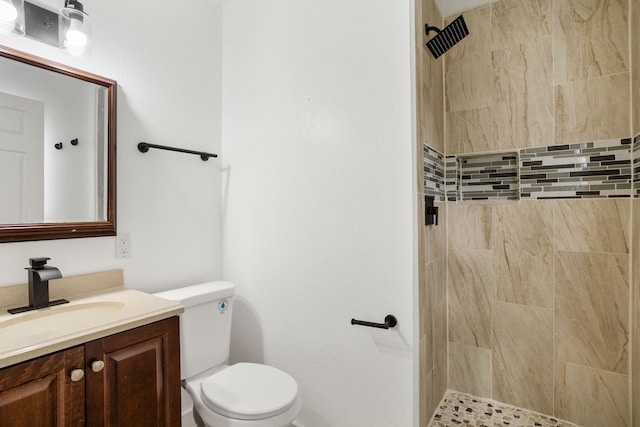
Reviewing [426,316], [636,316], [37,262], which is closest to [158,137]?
[37,262]

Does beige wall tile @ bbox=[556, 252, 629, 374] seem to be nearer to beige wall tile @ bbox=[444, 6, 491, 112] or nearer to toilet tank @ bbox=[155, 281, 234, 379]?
beige wall tile @ bbox=[444, 6, 491, 112]

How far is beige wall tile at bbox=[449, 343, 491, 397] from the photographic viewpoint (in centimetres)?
207

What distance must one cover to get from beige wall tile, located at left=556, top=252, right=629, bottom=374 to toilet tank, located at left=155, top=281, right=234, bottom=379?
1.90 m

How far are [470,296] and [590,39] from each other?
162 centimetres

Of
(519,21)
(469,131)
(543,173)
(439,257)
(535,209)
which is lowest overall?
(439,257)

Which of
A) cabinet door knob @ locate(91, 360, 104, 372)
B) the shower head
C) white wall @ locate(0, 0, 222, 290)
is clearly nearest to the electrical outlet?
white wall @ locate(0, 0, 222, 290)

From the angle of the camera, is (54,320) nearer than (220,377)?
Yes

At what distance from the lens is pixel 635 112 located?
64.2 inches

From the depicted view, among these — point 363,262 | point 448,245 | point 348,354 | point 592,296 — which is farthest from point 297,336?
point 592,296

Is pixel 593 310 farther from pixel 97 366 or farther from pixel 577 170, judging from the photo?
pixel 97 366

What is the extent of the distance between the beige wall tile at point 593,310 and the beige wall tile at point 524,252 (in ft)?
0.23

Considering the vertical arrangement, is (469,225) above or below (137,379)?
above

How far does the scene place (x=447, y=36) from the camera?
5.30 ft

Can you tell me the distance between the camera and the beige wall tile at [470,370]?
207 cm
